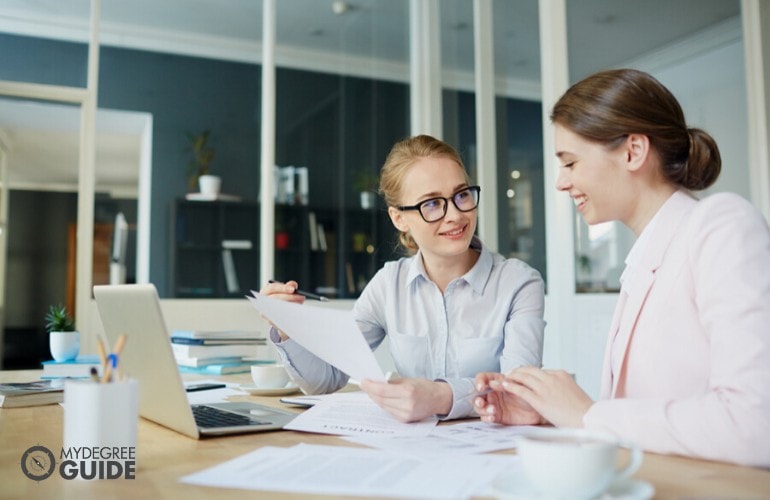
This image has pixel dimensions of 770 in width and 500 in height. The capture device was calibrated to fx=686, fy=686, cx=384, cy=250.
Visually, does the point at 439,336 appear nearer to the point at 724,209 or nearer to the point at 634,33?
the point at 724,209

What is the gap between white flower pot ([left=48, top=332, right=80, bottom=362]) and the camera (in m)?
1.99

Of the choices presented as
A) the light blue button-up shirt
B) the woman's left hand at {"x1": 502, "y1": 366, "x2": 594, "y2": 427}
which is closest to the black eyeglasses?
the light blue button-up shirt

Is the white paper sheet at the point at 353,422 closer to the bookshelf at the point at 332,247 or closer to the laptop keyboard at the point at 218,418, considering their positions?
the laptop keyboard at the point at 218,418

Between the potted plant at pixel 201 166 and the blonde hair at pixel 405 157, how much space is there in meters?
2.61

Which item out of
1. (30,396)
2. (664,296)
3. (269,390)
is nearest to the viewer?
(664,296)

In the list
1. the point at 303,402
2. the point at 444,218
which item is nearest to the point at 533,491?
the point at 303,402

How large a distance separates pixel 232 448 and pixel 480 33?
3462mm

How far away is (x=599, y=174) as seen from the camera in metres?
1.30

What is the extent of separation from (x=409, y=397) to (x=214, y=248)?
3271 millimetres

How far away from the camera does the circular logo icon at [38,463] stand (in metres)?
0.83

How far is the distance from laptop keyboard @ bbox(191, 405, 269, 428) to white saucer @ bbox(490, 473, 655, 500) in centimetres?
55

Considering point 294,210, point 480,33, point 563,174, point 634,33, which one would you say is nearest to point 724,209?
point 563,174

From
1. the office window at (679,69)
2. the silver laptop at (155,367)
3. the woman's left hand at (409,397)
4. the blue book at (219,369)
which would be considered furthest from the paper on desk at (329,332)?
the office window at (679,69)

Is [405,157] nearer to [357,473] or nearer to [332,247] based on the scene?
[357,473]
